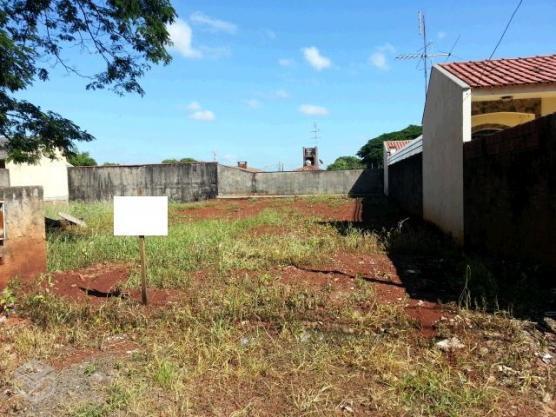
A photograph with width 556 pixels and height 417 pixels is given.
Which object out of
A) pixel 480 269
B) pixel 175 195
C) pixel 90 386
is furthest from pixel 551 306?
pixel 175 195

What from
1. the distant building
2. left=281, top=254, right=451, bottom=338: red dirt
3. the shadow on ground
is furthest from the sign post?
the distant building

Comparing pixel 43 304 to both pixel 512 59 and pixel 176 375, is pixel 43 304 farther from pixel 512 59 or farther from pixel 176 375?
pixel 512 59

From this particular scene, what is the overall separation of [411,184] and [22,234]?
11.4m

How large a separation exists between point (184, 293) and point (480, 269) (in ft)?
11.4

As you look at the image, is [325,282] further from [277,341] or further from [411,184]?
[411,184]

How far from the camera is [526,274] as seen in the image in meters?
5.15

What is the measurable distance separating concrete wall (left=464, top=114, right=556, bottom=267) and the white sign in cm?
410

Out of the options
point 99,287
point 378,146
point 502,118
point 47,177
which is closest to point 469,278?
point 99,287

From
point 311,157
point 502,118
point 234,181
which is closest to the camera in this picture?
point 502,118

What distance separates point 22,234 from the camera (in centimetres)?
572

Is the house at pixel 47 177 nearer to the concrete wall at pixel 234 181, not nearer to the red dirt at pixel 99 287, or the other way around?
the concrete wall at pixel 234 181

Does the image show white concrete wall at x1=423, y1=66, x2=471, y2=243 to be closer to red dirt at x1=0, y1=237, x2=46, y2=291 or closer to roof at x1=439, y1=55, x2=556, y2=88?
roof at x1=439, y1=55, x2=556, y2=88

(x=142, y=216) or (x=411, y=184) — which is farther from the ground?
(x=411, y=184)

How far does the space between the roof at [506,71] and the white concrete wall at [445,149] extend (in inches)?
12.2
